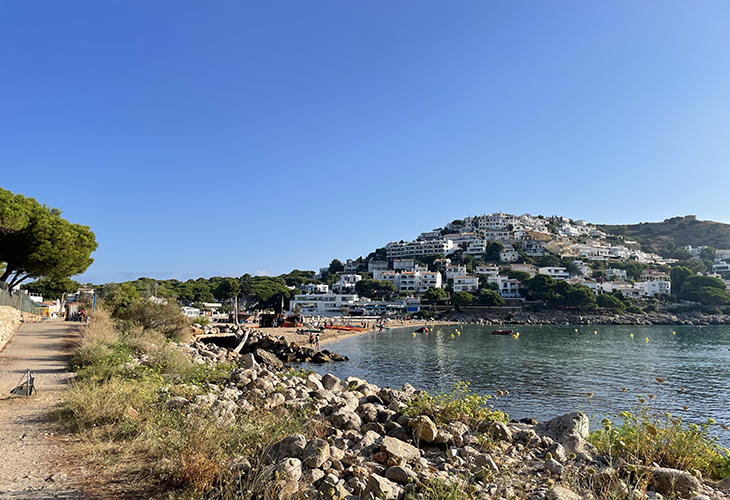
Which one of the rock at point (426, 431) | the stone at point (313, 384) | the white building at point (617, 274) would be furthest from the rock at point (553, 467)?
the white building at point (617, 274)

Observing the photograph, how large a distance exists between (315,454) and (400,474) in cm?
100

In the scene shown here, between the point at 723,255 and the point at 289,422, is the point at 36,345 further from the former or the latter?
the point at 723,255

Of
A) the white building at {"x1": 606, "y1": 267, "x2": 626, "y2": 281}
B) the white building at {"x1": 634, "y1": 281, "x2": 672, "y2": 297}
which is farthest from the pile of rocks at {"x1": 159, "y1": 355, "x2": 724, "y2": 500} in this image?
the white building at {"x1": 606, "y1": 267, "x2": 626, "y2": 281}

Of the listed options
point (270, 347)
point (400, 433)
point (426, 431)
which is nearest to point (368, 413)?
point (400, 433)

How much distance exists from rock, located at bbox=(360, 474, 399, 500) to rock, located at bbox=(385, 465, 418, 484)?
0.38 m

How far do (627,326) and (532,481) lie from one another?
91.3m

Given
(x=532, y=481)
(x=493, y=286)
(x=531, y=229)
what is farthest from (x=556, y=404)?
(x=531, y=229)

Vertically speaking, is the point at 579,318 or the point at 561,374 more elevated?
the point at 561,374

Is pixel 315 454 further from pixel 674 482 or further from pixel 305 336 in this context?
→ pixel 305 336

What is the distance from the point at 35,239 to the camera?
79.2 ft

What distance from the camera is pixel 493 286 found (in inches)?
4205

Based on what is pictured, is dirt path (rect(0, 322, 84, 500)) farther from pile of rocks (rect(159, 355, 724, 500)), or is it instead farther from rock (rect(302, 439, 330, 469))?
rock (rect(302, 439, 330, 469))

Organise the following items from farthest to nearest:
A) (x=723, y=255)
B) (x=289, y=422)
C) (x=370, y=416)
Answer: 1. (x=723, y=255)
2. (x=370, y=416)
3. (x=289, y=422)

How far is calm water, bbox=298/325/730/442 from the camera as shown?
1614 centimetres
